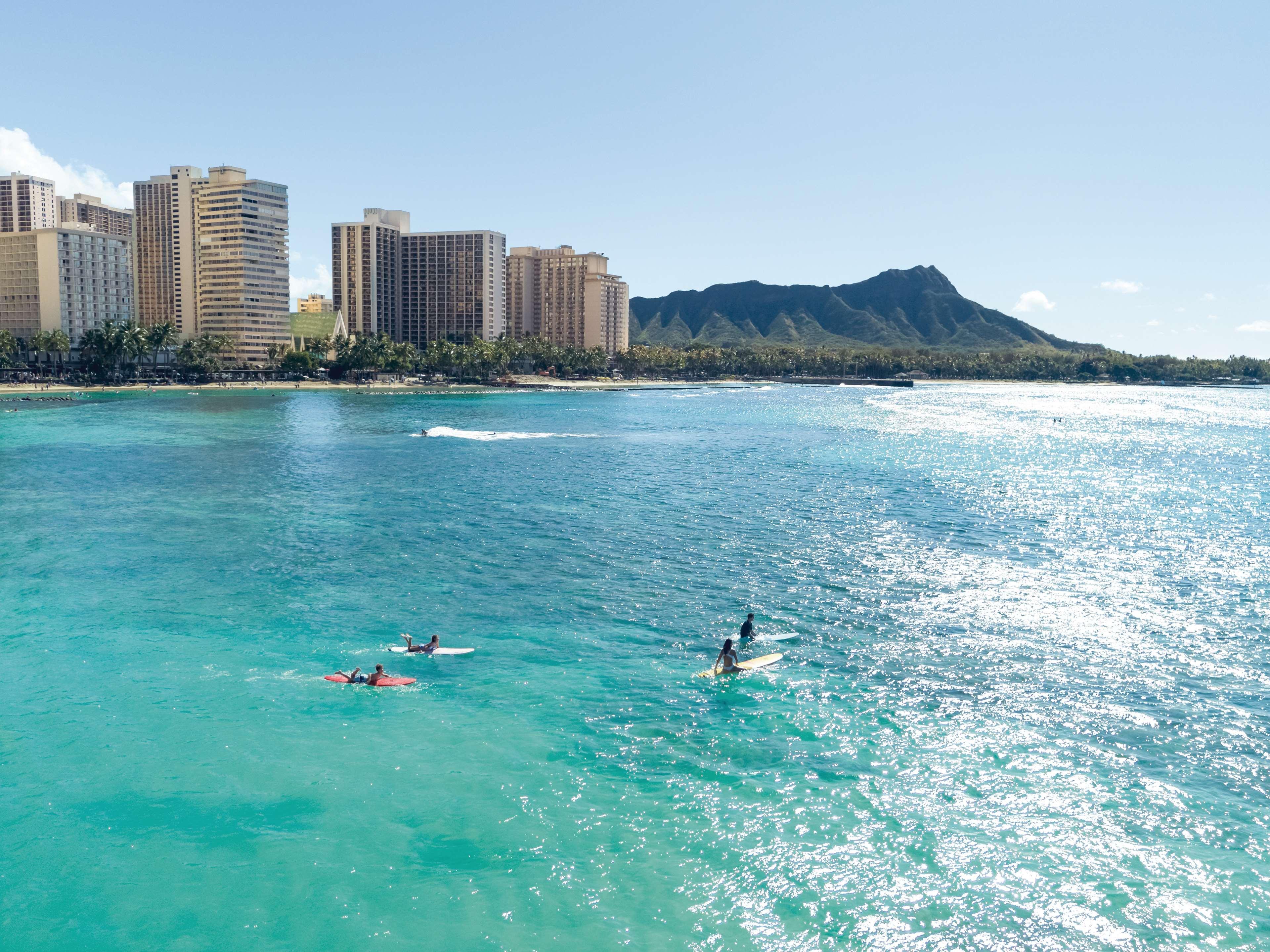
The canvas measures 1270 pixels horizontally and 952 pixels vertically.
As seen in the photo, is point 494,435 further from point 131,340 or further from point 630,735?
point 131,340

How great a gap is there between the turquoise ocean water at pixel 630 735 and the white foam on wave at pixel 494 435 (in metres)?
56.2

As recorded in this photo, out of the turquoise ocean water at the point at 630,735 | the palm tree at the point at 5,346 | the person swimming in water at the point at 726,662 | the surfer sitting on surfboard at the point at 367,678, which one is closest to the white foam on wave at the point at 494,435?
the turquoise ocean water at the point at 630,735

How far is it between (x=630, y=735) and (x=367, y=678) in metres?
9.85

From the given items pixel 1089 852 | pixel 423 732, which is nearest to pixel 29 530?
pixel 423 732

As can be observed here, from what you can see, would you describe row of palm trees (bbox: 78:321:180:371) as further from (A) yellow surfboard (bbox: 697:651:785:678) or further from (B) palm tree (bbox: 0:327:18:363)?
(A) yellow surfboard (bbox: 697:651:785:678)

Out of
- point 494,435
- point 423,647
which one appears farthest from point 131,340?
point 423,647

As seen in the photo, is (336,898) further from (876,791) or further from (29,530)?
(29,530)

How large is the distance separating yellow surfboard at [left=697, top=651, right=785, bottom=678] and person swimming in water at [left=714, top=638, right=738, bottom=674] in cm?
2

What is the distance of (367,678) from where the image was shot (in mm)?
30703

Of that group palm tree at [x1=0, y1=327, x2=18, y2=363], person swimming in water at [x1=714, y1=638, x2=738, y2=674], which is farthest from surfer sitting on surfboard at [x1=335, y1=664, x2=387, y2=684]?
palm tree at [x1=0, y1=327, x2=18, y2=363]

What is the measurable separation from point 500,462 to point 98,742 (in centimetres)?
6671

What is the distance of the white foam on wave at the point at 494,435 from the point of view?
390 feet

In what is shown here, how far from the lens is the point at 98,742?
2628cm

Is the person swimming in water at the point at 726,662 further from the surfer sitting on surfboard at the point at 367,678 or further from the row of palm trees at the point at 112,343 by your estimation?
the row of palm trees at the point at 112,343
